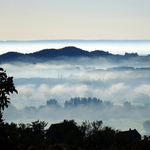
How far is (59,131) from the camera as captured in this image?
80.9 metres

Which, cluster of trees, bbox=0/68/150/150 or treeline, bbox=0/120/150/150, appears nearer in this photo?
treeline, bbox=0/120/150/150

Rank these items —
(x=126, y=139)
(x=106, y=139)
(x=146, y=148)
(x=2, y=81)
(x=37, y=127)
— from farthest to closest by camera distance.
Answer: (x=37, y=127) → (x=126, y=139) → (x=106, y=139) → (x=146, y=148) → (x=2, y=81)

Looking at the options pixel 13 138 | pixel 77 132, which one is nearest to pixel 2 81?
pixel 13 138

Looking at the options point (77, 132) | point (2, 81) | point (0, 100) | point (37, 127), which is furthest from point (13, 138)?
point (37, 127)

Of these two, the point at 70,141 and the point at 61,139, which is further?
the point at 61,139

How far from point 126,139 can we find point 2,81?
46.6m

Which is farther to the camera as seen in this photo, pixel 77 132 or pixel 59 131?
pixel 59 131

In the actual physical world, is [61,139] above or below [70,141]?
below

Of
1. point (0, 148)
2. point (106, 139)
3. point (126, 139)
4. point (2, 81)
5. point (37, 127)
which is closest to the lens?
point (0, 148)

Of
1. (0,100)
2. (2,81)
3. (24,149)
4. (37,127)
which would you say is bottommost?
(37,127)

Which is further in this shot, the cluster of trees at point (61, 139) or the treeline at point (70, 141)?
the cluster of trees at point (61, 139)

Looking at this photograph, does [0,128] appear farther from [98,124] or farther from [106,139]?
[98,124]

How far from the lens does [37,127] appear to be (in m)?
90.1

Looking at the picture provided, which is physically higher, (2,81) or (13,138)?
(2,81)
